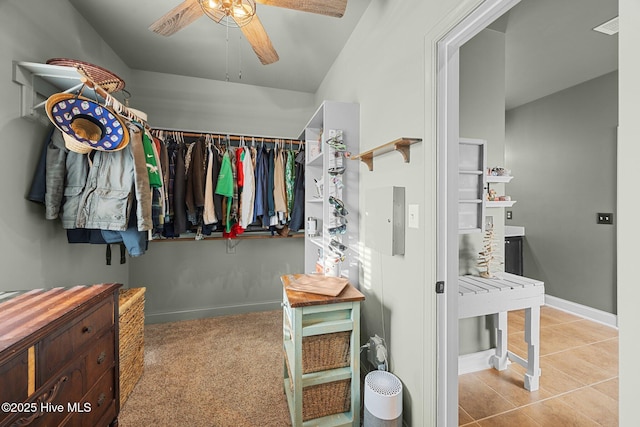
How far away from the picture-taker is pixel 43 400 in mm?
922

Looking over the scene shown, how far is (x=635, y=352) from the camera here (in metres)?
0.58

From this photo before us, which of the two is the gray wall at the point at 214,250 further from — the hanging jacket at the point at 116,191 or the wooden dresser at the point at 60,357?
the wooden dresser at the point at 60,357

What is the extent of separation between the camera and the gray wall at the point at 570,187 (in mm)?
2930

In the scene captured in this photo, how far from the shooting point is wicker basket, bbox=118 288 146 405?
1703 millimetres

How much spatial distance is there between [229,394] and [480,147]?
7.93 ft

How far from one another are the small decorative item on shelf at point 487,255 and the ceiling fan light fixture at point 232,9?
2129 millimetres

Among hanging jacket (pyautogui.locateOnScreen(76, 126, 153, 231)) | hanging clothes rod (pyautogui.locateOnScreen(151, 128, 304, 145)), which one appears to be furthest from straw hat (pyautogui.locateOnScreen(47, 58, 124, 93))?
hanging clothes rod (pyautogui.locateOnScreen(151, 128, 304, 145))

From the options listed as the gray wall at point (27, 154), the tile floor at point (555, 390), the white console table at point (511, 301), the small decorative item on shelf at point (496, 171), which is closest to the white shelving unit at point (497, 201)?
the small decorative item on shelf at point (496, 171)

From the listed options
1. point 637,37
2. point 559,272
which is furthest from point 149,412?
Answer: point 559,272

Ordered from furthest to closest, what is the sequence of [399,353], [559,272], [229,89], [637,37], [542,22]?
[559,272], [229,89], [542,22], [399,353], [637,37]

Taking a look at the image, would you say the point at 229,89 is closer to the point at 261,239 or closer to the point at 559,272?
the point at 261,239

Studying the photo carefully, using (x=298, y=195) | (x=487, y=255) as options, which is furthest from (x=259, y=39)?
(x=487, y=255)

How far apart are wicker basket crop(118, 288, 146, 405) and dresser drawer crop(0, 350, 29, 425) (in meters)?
0.88

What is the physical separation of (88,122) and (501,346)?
10.5 ft
